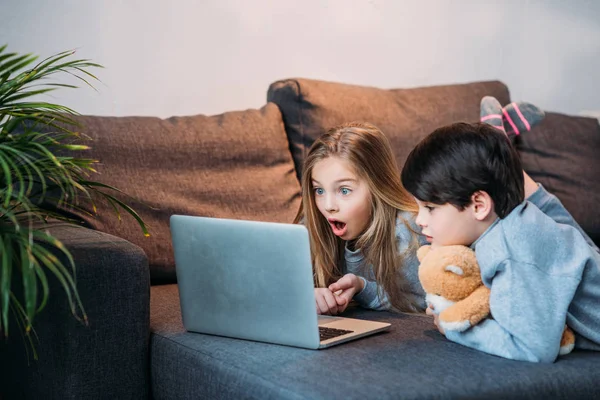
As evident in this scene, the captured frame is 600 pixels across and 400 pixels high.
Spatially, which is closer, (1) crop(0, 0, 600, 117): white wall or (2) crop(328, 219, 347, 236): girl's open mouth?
(2) crop(328, 219, 347, 236): girl's open mouth

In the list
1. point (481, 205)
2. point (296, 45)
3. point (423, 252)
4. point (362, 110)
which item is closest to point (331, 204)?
point (423, 252)

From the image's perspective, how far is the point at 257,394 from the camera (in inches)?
51.0

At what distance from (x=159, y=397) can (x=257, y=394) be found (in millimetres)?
391

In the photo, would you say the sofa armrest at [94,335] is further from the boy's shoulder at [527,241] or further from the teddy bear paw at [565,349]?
the teddy bear paw at [565,349]

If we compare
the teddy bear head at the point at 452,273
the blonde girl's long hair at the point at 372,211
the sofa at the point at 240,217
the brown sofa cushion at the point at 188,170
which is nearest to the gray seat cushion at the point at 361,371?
the sofa at the point at 240,217

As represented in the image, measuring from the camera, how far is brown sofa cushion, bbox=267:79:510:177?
2330 mm

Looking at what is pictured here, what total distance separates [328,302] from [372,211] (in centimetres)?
29

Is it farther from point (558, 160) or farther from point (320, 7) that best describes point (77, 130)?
point (558, 160)

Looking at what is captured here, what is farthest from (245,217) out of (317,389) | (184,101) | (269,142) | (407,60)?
(407,60)

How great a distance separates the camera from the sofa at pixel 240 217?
1312mm

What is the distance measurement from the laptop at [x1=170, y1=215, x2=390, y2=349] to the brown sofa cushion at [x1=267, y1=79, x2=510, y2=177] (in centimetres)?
83

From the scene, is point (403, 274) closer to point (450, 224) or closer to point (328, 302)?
point (328, 302)

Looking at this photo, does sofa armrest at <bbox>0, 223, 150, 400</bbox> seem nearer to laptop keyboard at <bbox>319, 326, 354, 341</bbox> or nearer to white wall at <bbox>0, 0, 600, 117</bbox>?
laptop keyboard at <bbox>319, 326, 354, 341</bbox>

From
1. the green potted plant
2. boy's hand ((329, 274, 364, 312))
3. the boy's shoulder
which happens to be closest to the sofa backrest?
boy's hand ((329, 274, 364, 312))
